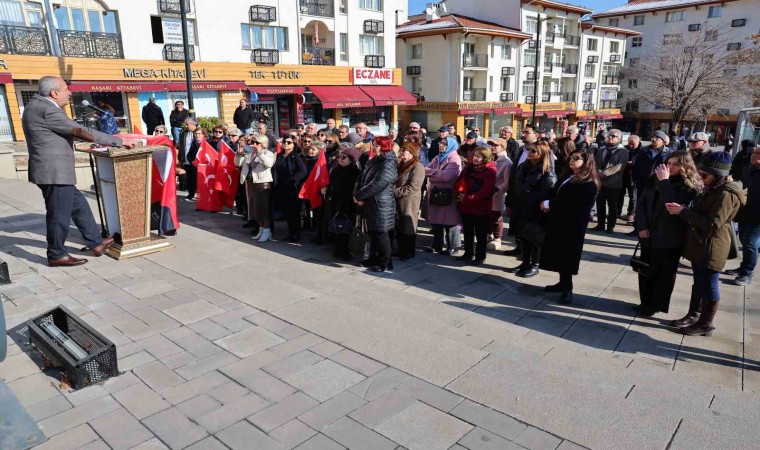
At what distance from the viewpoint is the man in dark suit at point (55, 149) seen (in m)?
5.63

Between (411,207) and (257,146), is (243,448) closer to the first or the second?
(411,207)

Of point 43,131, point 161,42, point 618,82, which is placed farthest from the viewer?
point 618,82

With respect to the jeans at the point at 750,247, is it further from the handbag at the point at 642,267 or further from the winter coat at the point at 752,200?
the handbag at the point at 642,267

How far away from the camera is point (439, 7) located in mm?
45062

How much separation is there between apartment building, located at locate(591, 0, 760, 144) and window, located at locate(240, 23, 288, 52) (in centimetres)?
3448

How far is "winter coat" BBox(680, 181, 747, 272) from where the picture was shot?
445 centimetres

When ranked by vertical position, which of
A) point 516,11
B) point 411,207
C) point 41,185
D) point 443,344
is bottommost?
point 443,344

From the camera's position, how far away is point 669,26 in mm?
52812

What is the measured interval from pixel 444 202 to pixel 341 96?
2565 cm

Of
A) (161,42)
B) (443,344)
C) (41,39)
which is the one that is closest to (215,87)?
(161,42)

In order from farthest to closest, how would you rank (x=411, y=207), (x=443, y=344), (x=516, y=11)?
(x=516, y=11) → (x=411, y=207) → (x=443, y=344)

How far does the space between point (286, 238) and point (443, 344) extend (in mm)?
4188

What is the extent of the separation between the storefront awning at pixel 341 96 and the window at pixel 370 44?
9.35 ft

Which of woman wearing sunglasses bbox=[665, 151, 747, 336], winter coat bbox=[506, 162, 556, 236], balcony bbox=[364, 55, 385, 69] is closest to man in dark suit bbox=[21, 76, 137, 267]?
winter coat bbox=[506, 162, 556, 236]
